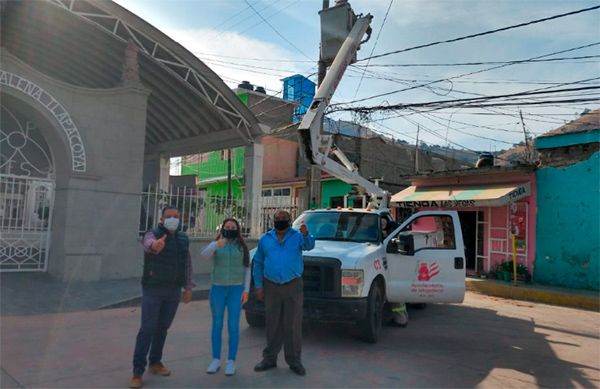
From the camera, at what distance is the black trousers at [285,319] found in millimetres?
5285

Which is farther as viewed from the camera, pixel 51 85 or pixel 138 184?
pixel 138 184

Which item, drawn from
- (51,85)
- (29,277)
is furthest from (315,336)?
(51,85)

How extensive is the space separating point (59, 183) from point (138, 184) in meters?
1.63

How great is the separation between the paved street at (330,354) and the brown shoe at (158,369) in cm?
10

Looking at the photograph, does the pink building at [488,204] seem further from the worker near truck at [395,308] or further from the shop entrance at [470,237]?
the worker near truck at [395,308]

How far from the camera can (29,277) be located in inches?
389

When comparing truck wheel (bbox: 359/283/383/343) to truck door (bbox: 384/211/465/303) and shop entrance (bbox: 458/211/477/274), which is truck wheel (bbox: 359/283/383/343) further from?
shop entrance (bbox: 458/211/477/274)

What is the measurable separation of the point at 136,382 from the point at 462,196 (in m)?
13.0

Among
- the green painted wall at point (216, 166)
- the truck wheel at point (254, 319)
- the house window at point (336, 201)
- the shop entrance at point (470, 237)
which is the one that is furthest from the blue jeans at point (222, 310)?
the green painted wall at point (216, 166)

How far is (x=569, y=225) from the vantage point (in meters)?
13.8

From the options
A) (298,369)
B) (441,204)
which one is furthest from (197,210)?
(298,369)

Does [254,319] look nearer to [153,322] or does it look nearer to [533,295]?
[153,322]

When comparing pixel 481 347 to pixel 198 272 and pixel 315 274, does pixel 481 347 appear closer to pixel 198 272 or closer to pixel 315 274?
pixel 315 274

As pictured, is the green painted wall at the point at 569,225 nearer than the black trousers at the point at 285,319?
No
